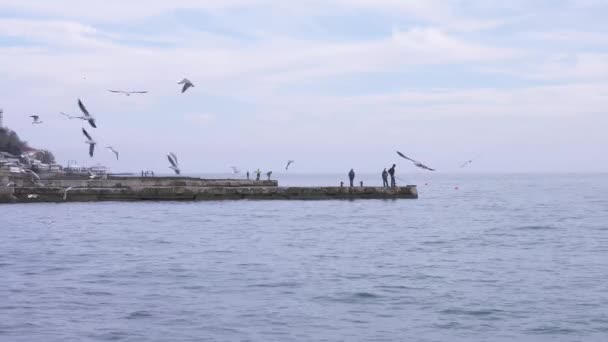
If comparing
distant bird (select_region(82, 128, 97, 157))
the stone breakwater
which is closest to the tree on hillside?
the stone breakwater

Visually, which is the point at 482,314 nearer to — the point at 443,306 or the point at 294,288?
the point at 443,306

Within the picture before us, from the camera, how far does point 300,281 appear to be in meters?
20.3

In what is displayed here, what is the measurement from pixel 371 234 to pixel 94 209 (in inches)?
744

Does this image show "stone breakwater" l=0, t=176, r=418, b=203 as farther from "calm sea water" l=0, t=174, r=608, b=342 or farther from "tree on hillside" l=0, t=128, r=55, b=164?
"tree on hillside" l=0, t=128, r=55, b=164

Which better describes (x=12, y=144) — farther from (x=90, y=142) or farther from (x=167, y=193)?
(x=90, y=142)

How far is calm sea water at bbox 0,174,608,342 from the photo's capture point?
15.1 meters

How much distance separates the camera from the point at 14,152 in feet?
393

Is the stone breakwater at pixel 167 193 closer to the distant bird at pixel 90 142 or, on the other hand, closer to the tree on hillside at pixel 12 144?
the distant bird at pixel 90 142

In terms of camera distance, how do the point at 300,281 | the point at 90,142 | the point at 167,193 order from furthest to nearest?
1. the point at 167,193
2. the point at 90,142
3. the point at 300,281

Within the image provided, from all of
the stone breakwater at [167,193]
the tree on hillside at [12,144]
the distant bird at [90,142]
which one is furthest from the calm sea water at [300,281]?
the tree on hillside at [12,144]

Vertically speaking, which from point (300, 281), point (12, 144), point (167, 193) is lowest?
point (300, 281)

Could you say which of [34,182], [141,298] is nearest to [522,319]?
[141,298]

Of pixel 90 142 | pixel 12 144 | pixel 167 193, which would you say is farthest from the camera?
pixel 12 144

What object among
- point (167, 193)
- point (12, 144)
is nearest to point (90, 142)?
point (167, 193)
